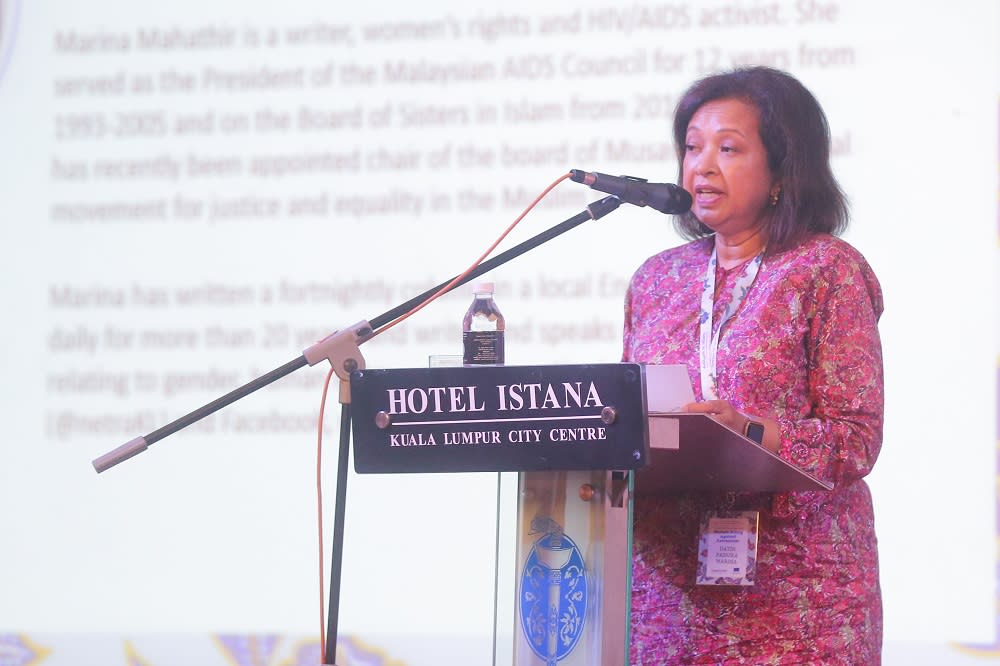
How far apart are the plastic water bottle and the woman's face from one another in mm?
562

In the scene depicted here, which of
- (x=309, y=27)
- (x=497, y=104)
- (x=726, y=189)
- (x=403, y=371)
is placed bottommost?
(x=403, y=371)

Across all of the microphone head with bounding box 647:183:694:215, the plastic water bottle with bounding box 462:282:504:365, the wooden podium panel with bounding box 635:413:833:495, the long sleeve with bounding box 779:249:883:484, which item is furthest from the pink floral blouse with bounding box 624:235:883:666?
the plastic water bottle with bounding box 462:282:504:365

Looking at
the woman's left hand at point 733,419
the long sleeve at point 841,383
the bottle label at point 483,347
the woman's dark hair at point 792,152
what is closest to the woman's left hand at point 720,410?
the woman's left hand at point 733,419

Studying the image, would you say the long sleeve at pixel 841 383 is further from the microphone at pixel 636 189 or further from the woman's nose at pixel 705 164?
the microphone at pixel 636 189

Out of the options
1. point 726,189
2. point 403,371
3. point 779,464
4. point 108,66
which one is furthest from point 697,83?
point 108,66

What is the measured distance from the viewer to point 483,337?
1626 mm

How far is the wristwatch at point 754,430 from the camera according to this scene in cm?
173

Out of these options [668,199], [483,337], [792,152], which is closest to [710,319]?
[792,152]

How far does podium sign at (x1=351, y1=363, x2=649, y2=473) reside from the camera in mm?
1406

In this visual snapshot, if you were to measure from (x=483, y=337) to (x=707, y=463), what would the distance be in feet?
1.20

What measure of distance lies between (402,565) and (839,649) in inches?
57.5

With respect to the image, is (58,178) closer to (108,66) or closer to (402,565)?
(108,66)

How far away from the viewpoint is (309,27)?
339 centimetres

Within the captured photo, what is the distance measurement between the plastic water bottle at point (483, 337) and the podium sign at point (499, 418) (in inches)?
5.3
